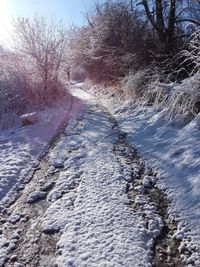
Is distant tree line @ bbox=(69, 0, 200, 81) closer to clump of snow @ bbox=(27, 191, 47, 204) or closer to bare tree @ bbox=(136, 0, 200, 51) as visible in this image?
bare tree @ bbox=(136, 0, 200, 51)

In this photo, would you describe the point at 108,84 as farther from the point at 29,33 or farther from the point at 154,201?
the point at 154,201

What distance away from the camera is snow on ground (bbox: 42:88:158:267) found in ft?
10.3

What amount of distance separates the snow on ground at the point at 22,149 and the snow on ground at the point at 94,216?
59 cm

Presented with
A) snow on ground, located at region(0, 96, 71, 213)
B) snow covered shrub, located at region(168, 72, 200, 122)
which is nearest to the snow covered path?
snow on ground, located at region(0, 96, 71, 213)

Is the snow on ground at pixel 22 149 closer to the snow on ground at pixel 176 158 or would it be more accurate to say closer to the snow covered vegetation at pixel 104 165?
the snow covered vegetation at pixel 104 165

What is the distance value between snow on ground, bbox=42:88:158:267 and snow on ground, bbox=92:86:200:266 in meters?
0.42

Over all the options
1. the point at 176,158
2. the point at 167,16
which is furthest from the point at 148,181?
the point at 167,16

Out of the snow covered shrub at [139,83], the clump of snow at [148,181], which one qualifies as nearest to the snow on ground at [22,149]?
the clump of snow at [148,181]

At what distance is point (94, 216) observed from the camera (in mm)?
3871

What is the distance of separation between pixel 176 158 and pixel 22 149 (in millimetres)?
3629

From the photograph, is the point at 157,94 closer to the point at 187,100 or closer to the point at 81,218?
the point at 187,100

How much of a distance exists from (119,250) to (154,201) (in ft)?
3.89

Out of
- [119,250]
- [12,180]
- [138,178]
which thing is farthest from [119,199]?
[12,180]

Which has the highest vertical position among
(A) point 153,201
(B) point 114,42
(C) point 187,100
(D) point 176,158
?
(B) point 114,42
